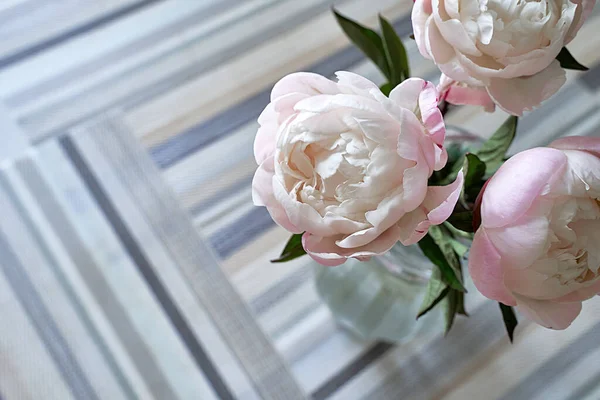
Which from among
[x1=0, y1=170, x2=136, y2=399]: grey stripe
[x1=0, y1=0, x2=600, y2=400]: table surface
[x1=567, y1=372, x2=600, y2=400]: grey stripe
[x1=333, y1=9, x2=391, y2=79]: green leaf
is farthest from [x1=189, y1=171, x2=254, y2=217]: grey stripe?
[x1=567, y1=372, x2=600, y2=400]: grey stripe

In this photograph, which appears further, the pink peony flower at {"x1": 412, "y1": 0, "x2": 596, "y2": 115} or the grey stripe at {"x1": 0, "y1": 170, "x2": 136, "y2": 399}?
the grey stripe at {"x1": 0, "y1": 170, "x2": 136, "y2": 399}

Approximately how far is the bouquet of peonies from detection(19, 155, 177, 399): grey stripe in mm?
317

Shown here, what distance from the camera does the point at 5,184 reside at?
60 cm

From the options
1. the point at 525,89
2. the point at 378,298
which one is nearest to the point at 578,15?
the point at 525,89

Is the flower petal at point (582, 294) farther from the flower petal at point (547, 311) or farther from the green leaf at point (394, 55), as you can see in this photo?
the green leaf at point (394, 55)

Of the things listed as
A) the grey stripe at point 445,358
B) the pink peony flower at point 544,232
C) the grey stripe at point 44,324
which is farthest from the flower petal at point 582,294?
the grey stripe at point 44,324

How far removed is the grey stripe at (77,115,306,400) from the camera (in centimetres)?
54

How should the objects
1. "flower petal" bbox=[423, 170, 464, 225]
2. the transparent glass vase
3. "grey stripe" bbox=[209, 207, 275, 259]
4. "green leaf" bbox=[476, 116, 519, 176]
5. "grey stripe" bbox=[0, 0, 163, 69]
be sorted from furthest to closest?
"grey stripe" bbox=[0, 0, 163, 69], "grey stripe" bbox=[209, 207, 275, 259], the transparent glass vase, "green leaf" bbox=[476, 116, 519, 176], "flower petal" bbox=[423, 170, 464, 225]

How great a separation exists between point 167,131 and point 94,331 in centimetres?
21

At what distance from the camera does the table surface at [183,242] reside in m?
0.54

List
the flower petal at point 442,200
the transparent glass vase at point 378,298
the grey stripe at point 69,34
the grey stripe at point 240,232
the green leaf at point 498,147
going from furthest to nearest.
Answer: the grey stripe at point 69,34 < the grey stripe at point 240,232 < the transparent glass vase at point 378,298 < the green leaf at point 498,147 < the flower petal at point 442,200

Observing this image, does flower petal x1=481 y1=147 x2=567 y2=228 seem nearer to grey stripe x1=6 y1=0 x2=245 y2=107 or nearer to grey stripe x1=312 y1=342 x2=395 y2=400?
grey stripe x1=312 y1=342 x2=395 y2=400

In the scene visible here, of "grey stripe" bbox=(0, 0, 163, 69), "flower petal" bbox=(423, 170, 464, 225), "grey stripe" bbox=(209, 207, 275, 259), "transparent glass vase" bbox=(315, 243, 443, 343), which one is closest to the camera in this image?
"flower petal" bbox=(423, 170, 464, 225)

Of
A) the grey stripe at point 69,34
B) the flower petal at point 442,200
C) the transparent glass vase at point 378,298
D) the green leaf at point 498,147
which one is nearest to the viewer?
the flower petal at point 442,200
